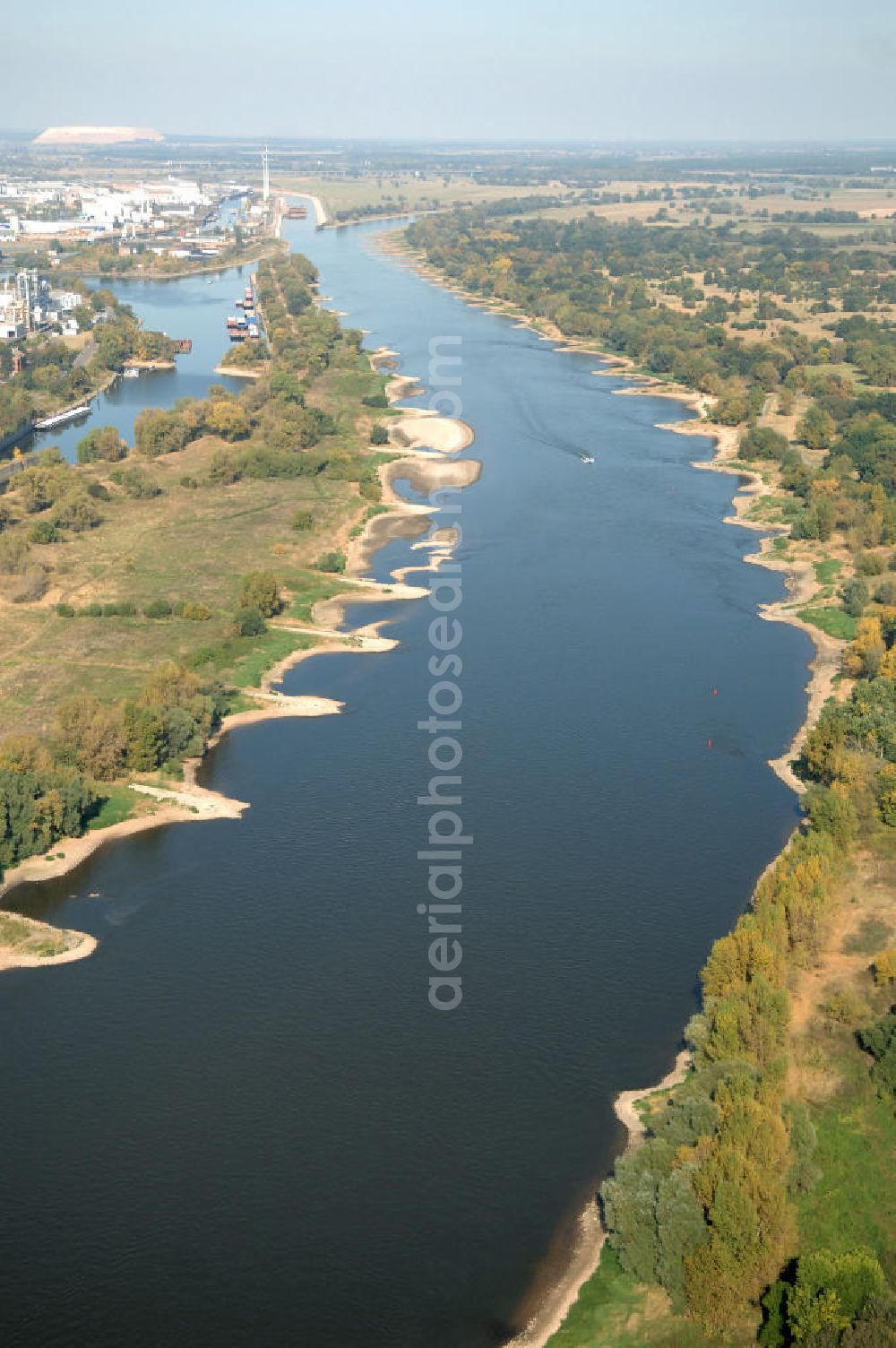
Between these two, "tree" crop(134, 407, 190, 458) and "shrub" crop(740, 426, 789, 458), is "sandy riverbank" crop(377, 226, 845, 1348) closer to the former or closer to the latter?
"shrub" crop(740, 426, 789, 458)

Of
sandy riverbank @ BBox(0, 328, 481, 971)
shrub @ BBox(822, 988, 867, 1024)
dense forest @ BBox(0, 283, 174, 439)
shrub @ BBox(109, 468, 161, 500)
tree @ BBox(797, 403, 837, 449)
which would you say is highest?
dense forest @ BBox(0, 283, 174, 439)

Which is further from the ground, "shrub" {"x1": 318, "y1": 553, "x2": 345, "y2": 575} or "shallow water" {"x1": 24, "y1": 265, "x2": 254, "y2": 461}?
"shallow water" {"x1": 24, "y1": 265, "x2": 254, "y2": 461}

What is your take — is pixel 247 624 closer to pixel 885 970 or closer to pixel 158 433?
pixel 885 970

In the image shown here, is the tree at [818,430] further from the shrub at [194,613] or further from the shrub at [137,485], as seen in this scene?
the shrub at [194,613]

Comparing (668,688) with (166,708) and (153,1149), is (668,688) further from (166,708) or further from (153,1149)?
(153,1149)

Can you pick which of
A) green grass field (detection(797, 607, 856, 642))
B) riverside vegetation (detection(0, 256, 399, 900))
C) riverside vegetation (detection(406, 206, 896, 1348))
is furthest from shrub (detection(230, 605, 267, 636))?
green grass field (detection(797, 607, 856, 642))

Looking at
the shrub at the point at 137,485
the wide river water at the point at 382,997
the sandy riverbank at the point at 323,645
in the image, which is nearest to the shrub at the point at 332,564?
the sandy riverbank at the point at 323,645
